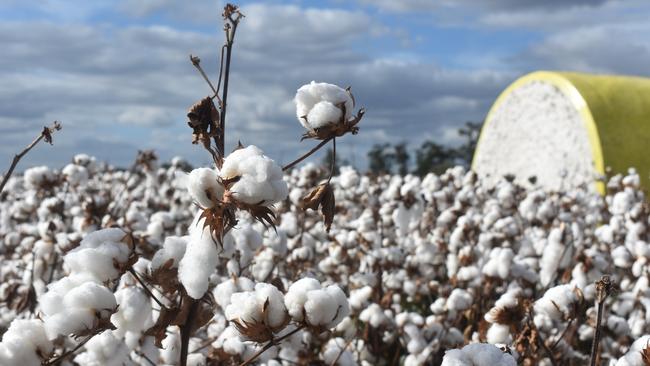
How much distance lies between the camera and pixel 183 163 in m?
10.2

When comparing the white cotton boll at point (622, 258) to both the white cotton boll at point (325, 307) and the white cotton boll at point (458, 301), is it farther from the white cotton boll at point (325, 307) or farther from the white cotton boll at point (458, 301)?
the white cotton boll at point (325, 307)

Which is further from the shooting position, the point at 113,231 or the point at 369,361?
the point at 369,361

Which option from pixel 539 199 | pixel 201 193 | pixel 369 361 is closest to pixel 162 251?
pixel 201 193

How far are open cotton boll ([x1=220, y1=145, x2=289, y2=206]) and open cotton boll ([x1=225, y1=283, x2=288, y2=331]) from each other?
0.28 m

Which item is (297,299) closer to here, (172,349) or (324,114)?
(324,114)

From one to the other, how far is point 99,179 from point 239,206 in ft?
37.3

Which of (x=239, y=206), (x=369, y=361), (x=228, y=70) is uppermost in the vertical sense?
(x=228, y=70)

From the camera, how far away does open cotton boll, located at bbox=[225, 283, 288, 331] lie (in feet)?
5.68

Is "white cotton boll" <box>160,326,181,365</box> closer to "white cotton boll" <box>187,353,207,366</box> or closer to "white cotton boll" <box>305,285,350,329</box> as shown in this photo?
"white cotton boll" <box>187,353,207,366</box>

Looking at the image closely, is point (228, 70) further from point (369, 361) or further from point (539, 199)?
point (539, 199)

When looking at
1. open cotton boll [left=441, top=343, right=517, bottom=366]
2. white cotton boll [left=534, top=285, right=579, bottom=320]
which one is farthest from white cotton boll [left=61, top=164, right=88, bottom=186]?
open cotton boll [left=441, top=343, right=517, bottom=366]

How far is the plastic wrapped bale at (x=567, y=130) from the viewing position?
12.5m

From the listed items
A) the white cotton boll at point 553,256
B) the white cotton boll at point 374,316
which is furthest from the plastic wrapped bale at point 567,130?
Result: the white cotton boll at point 374,316

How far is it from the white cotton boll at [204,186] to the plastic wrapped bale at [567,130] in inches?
389
